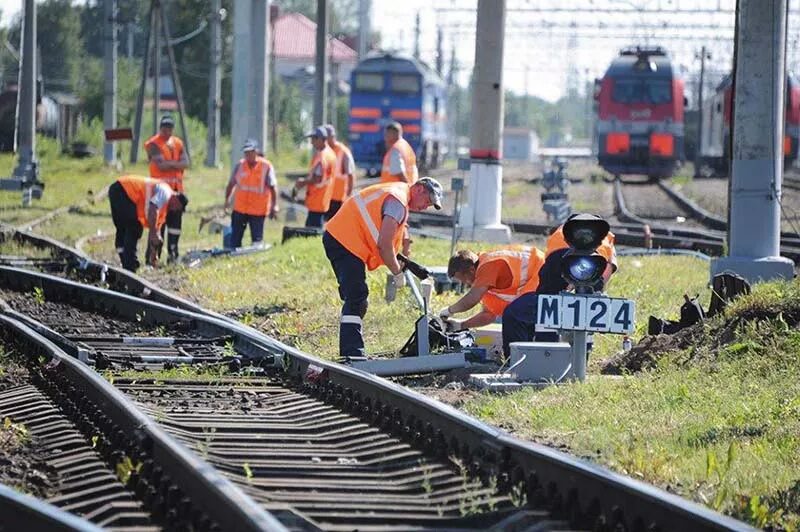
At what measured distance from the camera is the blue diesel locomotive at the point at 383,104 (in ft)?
155

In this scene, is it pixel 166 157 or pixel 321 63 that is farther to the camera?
pixel 321 63

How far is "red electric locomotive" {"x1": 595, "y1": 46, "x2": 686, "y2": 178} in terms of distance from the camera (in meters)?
41.2

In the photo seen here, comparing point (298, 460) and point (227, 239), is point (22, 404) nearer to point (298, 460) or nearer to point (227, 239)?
point (298, 460)

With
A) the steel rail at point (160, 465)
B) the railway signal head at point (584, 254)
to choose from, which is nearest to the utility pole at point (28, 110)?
the steel rail at point (160, 465)

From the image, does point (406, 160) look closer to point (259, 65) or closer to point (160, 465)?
point (259, 65)

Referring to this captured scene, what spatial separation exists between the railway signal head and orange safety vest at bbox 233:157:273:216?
10389 mm

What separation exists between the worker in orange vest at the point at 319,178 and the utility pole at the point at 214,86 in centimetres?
2118

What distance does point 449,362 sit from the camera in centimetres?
1020

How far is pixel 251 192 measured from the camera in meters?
19.4

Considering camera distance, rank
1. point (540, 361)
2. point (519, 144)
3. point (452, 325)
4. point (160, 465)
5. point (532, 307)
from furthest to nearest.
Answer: point (519, 144), point (452, 325), point (532, 307), point (540, 361), point (160, 465)

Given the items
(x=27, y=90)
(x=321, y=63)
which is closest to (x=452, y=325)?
(x=27, y=90)

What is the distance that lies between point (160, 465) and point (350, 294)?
4.23m

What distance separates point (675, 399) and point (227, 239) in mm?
11793

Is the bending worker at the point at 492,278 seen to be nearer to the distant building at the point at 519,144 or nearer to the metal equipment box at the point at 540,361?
the metal equipment box at the point at 540,361
